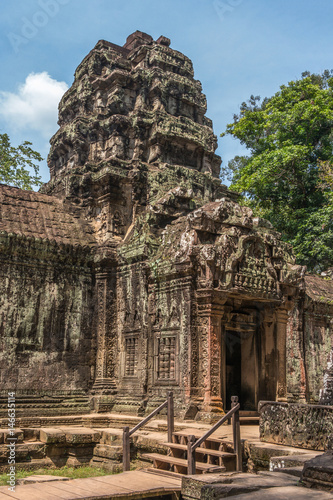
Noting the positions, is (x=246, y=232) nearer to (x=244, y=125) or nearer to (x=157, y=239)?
(x=157, y=239)

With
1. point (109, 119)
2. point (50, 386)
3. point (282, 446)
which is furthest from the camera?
point (109, 119)

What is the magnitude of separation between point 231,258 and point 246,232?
102 centimetres

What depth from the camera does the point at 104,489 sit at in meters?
6.44

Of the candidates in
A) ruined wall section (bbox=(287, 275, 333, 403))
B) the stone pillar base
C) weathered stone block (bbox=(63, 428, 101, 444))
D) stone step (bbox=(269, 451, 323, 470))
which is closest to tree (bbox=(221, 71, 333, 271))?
ruined wall section (bbox=(287, 275, 333, 403))

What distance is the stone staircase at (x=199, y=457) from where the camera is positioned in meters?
7.31

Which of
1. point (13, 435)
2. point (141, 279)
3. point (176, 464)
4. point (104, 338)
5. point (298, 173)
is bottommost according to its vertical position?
point (176, 464)

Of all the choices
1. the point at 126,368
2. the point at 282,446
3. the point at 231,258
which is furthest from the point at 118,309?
the point at 282,446

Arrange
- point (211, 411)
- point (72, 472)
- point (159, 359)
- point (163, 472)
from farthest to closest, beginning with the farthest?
point (159, 359) < point (211, 411) < point (72, 472) < point (163, 472)

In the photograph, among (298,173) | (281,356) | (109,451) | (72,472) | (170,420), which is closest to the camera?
(170,420)

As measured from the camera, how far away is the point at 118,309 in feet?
41.2

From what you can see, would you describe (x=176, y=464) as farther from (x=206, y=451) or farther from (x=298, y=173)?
(x=298, y=173)

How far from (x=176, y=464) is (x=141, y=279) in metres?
5.05

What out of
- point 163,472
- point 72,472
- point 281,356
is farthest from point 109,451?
point 281,356

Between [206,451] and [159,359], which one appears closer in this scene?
[206,451]
